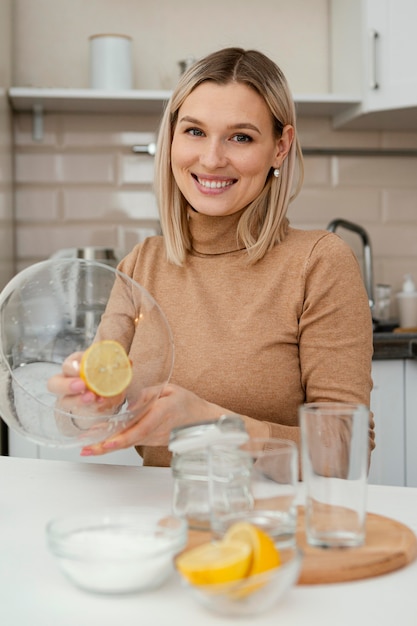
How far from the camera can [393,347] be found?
7.82 ft

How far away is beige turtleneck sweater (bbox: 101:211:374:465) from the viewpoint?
1.52 meters

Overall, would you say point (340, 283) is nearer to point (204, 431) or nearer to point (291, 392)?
point (291, 392)

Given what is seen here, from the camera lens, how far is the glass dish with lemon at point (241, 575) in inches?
27.7

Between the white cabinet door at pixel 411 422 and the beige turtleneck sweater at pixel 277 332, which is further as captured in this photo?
the white cabinet door at pixel 411 422

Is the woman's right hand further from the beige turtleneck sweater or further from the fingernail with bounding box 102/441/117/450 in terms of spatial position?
the beige turtleneck sweater

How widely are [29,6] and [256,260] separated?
161 centimetres

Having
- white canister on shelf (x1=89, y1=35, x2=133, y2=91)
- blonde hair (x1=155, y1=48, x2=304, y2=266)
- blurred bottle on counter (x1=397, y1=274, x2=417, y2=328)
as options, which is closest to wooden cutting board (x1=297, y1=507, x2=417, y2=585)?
blonde hair (x1=155, y1=48, x2=304, y2=266)

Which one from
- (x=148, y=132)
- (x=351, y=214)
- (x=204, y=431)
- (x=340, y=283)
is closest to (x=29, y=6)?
(x=148, y=132)

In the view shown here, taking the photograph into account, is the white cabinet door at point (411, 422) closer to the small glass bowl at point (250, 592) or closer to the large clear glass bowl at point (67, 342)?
the large clear glass bowl at point (67, 342)

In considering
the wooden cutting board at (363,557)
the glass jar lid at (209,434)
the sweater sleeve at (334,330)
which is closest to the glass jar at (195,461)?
the glass jar lid at (209,434)

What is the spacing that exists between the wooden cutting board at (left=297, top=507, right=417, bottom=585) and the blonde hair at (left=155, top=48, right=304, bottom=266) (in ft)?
2.51

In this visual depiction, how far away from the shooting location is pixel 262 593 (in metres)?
0.71

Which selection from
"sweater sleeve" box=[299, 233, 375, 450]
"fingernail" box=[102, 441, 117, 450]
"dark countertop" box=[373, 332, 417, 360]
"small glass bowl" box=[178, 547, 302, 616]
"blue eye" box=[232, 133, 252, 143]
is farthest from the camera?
"dark countertop" box=[373, 332, 417, 360]

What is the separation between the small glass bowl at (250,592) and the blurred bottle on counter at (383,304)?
214 centimetres
